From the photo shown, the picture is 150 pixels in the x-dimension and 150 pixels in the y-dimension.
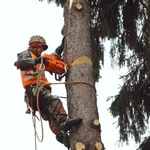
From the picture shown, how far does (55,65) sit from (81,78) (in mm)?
311

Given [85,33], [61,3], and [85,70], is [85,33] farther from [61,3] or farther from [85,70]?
[61,3]

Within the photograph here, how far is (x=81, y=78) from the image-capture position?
370 centimetres

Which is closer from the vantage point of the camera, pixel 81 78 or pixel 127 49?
pixel 81 78

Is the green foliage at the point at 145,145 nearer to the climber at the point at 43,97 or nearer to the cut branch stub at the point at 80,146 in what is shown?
the climber at the point at 43,97

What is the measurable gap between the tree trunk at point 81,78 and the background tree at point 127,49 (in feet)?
5.05

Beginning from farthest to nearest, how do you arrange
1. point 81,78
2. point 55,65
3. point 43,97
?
point 43,97 < point 55,65 < point 81,78

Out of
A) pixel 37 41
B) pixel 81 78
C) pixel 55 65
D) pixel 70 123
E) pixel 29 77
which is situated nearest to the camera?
pixel 70 123

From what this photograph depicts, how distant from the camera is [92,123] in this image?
3447mm

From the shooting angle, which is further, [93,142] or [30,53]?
[30,53]

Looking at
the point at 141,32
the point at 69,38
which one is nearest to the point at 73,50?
the point at 69,38

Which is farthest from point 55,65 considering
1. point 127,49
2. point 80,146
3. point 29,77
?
point 127,49

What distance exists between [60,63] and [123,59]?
268 cm

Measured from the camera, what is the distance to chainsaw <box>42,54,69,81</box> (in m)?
3.82

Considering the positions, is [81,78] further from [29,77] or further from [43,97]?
[29,77]
